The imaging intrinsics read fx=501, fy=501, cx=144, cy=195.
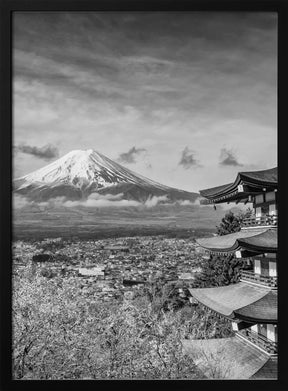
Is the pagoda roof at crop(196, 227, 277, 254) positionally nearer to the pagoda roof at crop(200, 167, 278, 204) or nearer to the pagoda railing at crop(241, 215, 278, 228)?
the pagoda railing at crop(241, 215, 278, 228)

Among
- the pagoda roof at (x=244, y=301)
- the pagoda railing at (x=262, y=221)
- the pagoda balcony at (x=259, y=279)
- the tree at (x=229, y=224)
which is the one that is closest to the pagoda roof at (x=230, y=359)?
the pagoda roof at (x=244, y=301)

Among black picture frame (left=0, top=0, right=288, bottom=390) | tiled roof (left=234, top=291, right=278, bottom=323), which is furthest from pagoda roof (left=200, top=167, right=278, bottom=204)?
black picture frame (left=0, top=0, right=288, bottom=390)

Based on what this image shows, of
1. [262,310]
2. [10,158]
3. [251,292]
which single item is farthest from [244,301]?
[10,158]

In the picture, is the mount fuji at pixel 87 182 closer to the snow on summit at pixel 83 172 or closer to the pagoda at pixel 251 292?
the snow on summit at pixel 83 172

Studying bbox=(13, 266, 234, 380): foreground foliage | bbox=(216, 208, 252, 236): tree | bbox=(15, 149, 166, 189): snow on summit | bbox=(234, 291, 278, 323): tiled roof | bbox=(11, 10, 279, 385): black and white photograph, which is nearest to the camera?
bbox=(234, 291, 278, 323): tiled roof
